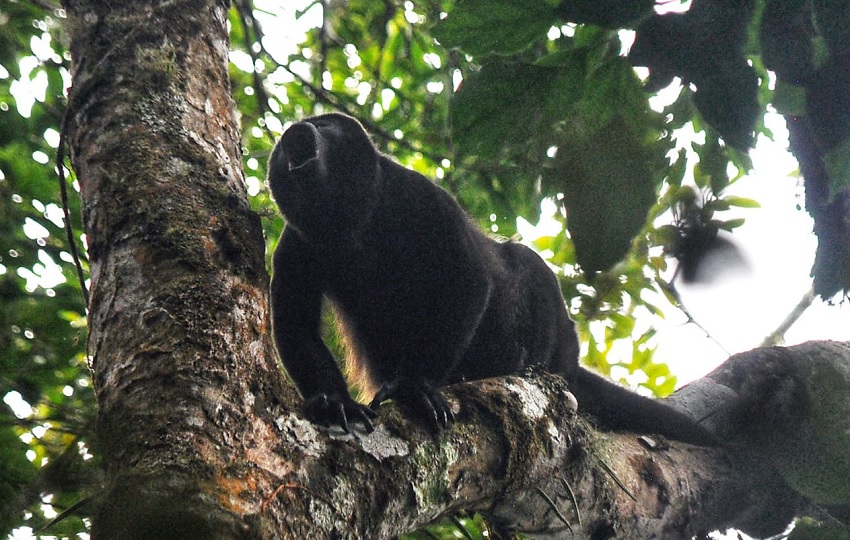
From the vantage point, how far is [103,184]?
213cm

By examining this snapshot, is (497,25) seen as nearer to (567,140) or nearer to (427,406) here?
(567,140)

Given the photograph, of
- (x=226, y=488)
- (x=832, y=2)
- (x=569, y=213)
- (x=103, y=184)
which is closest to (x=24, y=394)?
(x=103, y=184)

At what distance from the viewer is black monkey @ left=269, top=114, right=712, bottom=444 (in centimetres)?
320

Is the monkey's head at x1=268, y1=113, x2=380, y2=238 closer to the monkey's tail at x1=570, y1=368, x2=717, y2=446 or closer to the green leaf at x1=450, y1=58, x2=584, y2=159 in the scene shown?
the monkey's tail at x1=570, y1=368, x2=717, y2=446

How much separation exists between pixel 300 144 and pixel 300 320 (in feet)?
2.43

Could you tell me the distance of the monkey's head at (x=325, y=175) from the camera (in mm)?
3252

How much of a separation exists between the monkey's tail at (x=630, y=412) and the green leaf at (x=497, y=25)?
2.16 metres

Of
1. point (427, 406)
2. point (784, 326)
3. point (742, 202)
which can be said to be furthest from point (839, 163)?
point (784, 326)

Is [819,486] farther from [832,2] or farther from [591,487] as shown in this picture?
[832,2]

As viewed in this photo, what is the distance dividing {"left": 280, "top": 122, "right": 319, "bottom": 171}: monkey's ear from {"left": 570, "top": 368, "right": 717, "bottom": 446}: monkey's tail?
161 centimetres

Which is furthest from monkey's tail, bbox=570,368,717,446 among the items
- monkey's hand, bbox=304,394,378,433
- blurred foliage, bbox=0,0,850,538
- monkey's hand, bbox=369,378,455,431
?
monkey's hand, bbox=304,394,378,433

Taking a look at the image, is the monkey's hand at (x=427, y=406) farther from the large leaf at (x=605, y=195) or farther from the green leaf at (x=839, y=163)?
the green leaf at (x=839, y=163)

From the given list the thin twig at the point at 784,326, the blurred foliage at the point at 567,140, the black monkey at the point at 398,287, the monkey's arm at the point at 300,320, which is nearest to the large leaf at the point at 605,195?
the blurred foliage at the point at 567,140

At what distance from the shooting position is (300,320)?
10.6 feet
